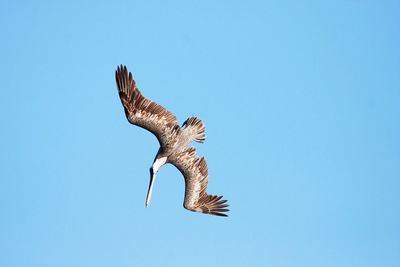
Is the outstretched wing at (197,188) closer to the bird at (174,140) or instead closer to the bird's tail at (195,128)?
the bird at (174,140)

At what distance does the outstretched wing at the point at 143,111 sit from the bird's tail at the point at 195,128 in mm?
430

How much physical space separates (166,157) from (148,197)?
159 centimetres

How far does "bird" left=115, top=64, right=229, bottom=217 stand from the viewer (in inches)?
1307

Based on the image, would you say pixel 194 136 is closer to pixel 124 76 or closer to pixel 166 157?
pixel 166 157

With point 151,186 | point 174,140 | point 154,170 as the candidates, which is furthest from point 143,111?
point 151,186

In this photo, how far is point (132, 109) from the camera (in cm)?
3353

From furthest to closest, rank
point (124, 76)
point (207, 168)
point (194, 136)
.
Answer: point (207, 168) → point (194, 136) → point (124, 76)

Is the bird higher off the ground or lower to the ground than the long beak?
higher

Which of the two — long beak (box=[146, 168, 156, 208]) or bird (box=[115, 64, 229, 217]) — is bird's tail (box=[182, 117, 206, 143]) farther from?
long beak (box=[146, 168, 156, 208])

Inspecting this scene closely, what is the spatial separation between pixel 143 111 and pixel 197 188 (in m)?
4.89

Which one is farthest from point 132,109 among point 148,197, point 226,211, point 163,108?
Result: point 226,211

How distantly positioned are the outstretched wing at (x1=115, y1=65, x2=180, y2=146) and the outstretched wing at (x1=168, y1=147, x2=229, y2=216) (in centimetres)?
198

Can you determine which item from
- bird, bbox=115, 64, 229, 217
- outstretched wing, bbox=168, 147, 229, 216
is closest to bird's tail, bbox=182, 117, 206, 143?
bird, bbox=115, 64, 229, 217

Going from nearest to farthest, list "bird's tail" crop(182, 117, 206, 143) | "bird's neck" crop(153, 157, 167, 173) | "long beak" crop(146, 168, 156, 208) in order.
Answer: "bird's tail" crop(182, 117, 206, 143), "bird's neck" crop(153, 157, 167, 173), "long beak" crop(146, 168, 156, 208)
